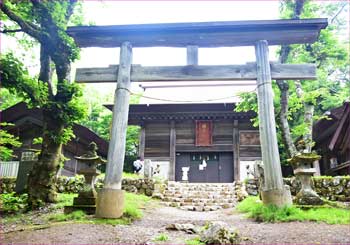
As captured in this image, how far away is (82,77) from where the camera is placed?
8094 mm

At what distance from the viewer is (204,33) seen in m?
Answer: 7.98

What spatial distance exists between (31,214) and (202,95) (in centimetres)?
1498

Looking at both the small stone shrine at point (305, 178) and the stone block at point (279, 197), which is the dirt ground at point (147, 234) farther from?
the small stone shrine at point (305, 178)

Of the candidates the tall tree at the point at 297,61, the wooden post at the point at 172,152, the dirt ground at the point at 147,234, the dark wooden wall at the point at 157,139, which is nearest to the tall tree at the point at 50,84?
the dirt ground at the point at 147,234

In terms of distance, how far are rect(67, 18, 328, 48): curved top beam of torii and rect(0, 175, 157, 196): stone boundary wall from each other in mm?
7444

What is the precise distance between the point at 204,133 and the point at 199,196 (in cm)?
671

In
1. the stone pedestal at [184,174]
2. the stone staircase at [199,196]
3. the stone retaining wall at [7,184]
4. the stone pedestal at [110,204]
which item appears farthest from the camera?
the stone pedestal at [184,174]

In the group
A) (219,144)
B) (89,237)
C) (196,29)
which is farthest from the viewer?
(219,144)

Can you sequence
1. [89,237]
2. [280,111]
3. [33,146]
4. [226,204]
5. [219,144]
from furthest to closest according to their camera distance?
[219,144] < [33,146] < [280,111] < [226,204] < [89,237]

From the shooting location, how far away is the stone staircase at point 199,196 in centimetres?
1182

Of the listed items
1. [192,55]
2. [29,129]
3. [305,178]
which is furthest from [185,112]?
[305,178]

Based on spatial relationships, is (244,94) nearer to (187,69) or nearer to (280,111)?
(280,111)

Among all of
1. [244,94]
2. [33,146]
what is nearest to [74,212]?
[244,94]

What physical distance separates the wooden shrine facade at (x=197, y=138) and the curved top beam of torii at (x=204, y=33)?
1016 cm
